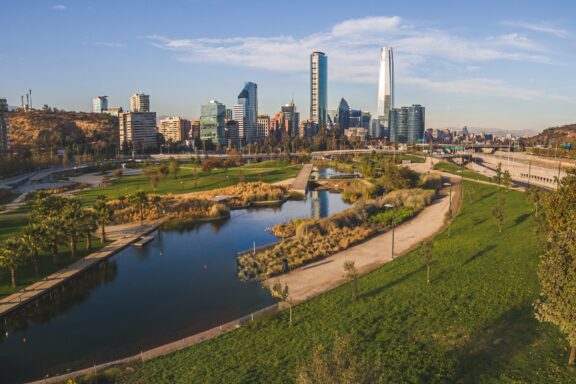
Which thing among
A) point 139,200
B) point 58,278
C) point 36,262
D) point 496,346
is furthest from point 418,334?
point 139,200

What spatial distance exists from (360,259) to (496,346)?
1528 cm

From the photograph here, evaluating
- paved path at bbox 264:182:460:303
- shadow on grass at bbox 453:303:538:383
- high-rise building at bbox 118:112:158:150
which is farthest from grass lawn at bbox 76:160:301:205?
high-rise building at bbox 118:112:158:150

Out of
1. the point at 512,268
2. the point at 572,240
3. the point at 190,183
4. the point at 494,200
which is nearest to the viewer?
the point at 572,240

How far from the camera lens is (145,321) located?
25875 millimetres

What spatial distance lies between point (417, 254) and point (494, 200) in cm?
2378

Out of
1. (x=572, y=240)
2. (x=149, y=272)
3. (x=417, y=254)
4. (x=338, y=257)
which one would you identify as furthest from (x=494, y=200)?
(x=149, y=272)

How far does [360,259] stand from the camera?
3434cm

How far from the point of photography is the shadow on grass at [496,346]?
58.0 feet

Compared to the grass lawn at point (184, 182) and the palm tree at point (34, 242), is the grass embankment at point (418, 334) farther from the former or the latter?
the grass lawn at point (184, 182)

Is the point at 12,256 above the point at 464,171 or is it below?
below

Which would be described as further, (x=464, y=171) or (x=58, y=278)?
(x=464, y=171)

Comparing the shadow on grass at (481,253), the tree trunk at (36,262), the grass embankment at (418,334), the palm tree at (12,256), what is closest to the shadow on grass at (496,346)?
the grass embankment at (418,334)

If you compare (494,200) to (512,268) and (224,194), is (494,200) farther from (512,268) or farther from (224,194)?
(224,194)

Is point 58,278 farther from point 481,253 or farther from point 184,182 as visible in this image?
point 184,182
